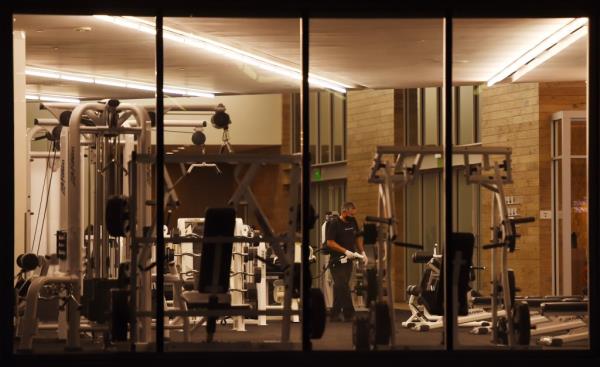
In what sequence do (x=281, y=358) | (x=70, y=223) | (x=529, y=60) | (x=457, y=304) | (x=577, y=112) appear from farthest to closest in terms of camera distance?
(x=577, y=112)
(x=529, y=60)
(x=70, y=223)
(x=457, y=304)
(x=281, y=358)

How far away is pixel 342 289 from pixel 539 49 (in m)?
2.95

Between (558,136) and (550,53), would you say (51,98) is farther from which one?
(558,136)

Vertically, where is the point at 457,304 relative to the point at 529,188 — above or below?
below

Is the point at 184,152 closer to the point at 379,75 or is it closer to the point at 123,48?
the point at 123,48

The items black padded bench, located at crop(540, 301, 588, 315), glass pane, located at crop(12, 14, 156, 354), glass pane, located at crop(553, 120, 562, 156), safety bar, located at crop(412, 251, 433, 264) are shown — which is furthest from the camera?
glass pane, located at crop(553, 120, 562, 156)

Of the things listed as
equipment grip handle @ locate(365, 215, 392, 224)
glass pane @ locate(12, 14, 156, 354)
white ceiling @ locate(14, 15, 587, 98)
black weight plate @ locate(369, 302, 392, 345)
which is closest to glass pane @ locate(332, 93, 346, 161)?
white ceiling @ locate(14, 15, 587, 98)

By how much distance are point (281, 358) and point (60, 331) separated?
3411 mm

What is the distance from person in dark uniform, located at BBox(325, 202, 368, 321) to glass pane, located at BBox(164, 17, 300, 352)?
61cm

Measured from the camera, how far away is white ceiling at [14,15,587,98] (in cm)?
908

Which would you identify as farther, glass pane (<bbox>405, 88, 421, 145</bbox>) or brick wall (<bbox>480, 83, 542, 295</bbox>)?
brick wall (<bbox>480, 83, 542, 295</bbox>)

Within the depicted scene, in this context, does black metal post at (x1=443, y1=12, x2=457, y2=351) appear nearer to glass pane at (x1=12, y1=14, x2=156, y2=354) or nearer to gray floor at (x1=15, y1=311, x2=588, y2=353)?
gray floor at (x1=15, y1=311, x2=588, y2=353)

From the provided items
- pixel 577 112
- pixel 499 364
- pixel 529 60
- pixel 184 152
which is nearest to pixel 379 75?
pixel 529 60

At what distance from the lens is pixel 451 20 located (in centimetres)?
830
